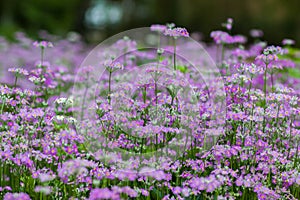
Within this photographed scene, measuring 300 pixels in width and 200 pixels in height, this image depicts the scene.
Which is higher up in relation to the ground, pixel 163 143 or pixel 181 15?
pixel 181 15

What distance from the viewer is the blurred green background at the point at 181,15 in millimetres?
15773

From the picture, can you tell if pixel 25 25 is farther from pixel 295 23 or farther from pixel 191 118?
pixel 191 118

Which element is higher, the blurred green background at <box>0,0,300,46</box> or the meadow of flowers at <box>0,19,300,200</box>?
the blurred green background at <box>0,0,300,46</box>

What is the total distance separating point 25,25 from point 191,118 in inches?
570

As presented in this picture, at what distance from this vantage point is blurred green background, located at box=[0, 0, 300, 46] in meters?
15.8

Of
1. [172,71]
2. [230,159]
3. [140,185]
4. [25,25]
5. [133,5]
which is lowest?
[140,185]

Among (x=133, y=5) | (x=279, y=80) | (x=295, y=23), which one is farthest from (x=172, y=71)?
(x=133, y=5)

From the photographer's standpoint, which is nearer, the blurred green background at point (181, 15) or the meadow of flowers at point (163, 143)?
the meadow of flowers at point (163, 143)

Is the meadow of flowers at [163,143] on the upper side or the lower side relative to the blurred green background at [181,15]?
lower

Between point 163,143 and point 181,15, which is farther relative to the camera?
point 181,15

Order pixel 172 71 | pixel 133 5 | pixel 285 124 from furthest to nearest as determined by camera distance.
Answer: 1. pixel 133 5
2. pixel 172 71
3. pixel 285 124

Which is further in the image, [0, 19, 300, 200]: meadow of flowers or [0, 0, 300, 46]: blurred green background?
[0, 0, 300, 46]: blurred green background

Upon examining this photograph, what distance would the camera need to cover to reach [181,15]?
18.2 metres

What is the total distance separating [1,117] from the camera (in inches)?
126
